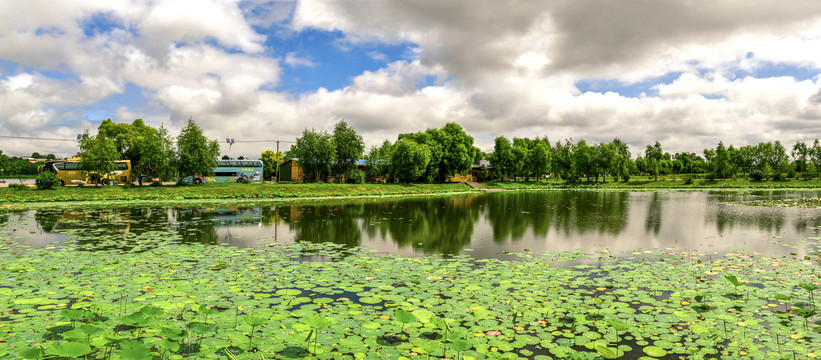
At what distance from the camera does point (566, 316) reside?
23.0ft

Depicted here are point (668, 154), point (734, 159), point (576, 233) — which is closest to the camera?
point (576, 233)

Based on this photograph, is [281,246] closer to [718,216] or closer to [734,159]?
[718,216]

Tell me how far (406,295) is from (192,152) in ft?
161

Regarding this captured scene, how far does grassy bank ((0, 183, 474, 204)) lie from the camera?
34.3m

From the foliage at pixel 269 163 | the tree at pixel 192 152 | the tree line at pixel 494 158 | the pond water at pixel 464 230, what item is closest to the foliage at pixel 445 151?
the tree line at pixel 494 158

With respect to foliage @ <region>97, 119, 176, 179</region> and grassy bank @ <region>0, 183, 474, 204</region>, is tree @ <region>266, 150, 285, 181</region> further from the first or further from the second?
grassy bank @ <region>0, 183, 474, 204</region>

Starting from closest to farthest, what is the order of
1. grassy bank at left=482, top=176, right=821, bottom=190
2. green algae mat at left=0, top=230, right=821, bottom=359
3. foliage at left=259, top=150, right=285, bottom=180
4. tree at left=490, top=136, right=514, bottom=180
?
green algae mat at left=0, top=230, right=821, bottom=359 → grassy bank at left=482, top=176, right=821, bottom=190 → tree at left=490, top=136, right=514, bottom=180 → foliage at left=259, top=150, right=285, bottom=180

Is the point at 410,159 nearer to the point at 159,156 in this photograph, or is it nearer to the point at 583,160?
the point at 159,156

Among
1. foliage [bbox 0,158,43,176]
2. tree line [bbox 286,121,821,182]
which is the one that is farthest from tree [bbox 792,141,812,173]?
foliage [bbox 0,158,43,176]

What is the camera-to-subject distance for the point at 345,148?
196 ft

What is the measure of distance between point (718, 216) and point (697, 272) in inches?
758

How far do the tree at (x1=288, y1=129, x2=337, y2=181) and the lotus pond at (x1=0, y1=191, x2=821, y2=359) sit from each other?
40.0 metres

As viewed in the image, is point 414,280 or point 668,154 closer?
point 414,280

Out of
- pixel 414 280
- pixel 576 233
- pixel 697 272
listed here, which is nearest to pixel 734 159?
pixel 576 233
